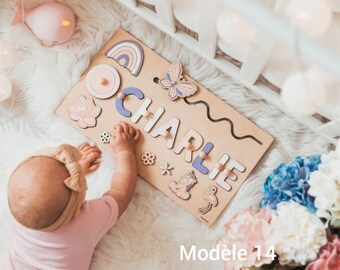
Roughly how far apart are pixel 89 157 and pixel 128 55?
0.23m

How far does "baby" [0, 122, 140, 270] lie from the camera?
0.88m

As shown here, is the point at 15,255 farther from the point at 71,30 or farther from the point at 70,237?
the point at 71,30

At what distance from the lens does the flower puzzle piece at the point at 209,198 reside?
1.07 m

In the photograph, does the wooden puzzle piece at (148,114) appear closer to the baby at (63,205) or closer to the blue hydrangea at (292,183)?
the baby at (63,205)

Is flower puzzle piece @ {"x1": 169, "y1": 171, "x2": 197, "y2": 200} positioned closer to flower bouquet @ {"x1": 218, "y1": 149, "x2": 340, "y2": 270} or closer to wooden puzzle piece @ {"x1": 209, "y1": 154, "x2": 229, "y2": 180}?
wooden puzzle piece @ {"x1": 209, "y1": 154, "x2": 229, "y2": 180}

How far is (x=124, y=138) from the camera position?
1076 mm

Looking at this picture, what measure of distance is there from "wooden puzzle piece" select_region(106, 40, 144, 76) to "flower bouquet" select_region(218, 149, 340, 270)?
0.43 meters

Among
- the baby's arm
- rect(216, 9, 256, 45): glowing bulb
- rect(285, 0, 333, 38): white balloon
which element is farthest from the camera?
the baby's arm

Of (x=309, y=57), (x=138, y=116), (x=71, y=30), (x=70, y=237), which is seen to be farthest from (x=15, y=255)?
(x=309, y=57)

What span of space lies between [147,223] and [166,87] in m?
0.28

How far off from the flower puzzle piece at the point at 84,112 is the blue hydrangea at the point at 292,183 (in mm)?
405

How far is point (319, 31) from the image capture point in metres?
0.64

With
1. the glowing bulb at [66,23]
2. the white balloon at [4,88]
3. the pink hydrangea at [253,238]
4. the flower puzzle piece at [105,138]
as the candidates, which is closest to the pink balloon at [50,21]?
the glowing bulb at [66,23]

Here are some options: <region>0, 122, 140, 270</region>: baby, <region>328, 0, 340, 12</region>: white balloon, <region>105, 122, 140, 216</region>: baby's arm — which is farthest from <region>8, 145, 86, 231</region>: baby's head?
<region>328, 0, 340, 12</region>: white balloon
